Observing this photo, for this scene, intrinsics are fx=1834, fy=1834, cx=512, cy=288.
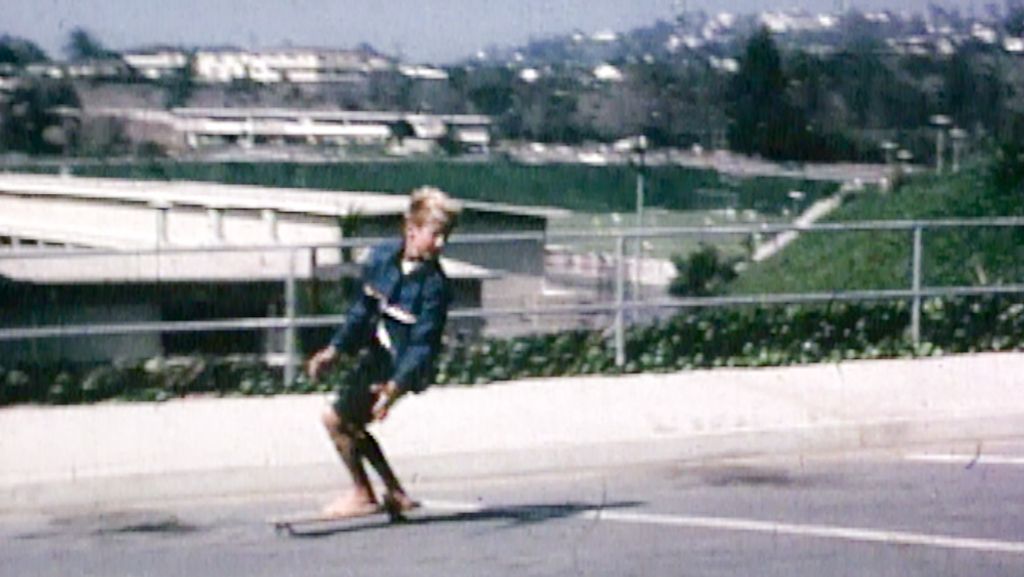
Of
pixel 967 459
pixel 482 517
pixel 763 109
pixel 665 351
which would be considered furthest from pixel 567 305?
pixel 763 109

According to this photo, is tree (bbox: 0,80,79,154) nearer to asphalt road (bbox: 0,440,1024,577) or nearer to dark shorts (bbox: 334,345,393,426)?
asphalt road (bbox: 0,440,1024,577)

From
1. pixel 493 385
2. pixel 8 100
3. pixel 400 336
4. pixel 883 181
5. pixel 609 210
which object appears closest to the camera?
pixel 400 336

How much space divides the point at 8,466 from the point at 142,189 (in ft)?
30.0

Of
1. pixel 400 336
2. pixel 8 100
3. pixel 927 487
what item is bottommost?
pixel 927 487

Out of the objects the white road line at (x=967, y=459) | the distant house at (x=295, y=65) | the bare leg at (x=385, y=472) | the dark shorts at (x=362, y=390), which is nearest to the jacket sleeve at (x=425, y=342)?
the dark shorts at (x=362, y=390)

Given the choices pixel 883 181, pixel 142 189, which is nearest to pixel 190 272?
pixel 142 189

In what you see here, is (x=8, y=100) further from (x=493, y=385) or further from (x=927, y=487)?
(x=927, y=487)

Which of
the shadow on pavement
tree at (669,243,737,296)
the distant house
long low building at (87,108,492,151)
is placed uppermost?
the distant house

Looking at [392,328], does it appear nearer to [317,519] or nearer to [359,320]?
[359,320]

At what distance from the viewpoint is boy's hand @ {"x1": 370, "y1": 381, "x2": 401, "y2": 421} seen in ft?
25.4

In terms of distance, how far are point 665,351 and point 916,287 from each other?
6.48ft

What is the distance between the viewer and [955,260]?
53.6 ft

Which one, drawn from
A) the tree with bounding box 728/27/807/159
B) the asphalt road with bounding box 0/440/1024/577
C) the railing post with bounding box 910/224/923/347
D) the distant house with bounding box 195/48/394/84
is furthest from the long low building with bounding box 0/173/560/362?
the asphalt road with bounding box 0/440/1024/577

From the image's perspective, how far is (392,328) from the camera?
312 inches
